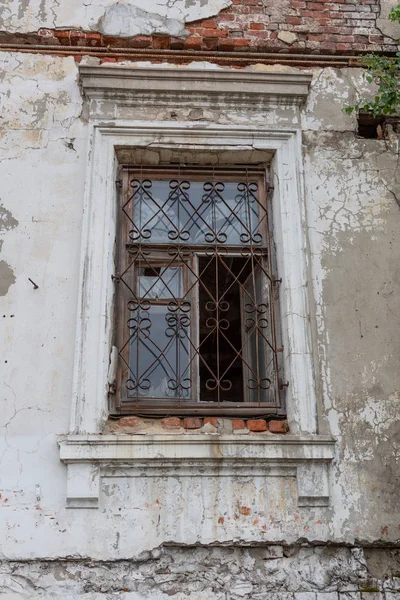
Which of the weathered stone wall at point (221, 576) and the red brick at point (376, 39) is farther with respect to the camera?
the red brick at point (376, 39)

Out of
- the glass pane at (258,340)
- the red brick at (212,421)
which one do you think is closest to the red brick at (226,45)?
the glass pane at (258,340)

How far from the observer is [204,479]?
161 inches

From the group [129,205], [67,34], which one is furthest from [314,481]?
[67,34]

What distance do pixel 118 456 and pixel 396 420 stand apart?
5.06ft

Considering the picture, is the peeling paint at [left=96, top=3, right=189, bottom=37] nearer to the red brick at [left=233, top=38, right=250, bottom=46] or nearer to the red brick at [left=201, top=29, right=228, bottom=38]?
the red brick at [left=201, top=29, right=228, bottom=38]

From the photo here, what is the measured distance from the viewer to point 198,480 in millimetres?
4090

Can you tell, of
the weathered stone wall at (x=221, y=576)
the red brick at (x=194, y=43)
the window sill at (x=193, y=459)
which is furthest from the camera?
the red brick at (x=194, y=43)

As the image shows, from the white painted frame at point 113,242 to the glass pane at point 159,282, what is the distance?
0.21m

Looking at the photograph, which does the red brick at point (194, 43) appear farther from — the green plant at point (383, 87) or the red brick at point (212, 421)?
the red brick at point (212, 421)

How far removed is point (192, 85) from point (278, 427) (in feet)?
7.23

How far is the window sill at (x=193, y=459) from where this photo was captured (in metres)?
4.05

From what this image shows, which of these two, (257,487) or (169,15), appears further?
(169,15)

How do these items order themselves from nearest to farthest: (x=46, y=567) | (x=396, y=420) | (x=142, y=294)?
(x=46, y=567)
(x=396, y=420)
(x=142, y=294)

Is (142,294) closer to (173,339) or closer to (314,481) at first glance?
(173,339)
